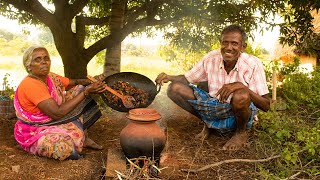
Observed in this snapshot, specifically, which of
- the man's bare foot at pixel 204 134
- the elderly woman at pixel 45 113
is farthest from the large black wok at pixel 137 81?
the man's bare foot at pixel 204 134

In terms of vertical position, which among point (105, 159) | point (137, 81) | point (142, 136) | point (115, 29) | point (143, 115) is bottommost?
point (105, 159)

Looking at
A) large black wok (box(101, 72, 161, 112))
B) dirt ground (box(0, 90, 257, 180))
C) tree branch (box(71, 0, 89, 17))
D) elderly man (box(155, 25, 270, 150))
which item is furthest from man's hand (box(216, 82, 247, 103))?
tree branch (box(71, 0, 89, 17))

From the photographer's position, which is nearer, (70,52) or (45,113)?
(45,113)

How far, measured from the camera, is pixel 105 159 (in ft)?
11.9

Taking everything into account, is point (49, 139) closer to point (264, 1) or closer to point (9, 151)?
point (9, 151)

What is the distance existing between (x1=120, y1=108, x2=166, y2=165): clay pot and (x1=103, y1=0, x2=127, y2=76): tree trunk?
10.1 ft

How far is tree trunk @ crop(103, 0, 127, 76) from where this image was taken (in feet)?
19.3

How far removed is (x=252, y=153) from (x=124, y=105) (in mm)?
1461

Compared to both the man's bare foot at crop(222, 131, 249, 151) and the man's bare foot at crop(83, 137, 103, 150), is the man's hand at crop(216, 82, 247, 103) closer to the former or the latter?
the man's bare foot at crop(222, 131, 249, 151)

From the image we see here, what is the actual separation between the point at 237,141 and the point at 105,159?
146 cm

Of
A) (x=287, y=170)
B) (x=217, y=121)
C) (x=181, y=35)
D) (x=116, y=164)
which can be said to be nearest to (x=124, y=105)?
(x=116, y=164)

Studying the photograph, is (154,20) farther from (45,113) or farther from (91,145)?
(45,113)

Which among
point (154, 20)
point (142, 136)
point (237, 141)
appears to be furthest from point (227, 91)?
point (154, 20)

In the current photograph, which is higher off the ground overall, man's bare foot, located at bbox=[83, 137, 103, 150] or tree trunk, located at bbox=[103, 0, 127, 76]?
tree trunk, located at bbox=[103, 0, 127, 76]
